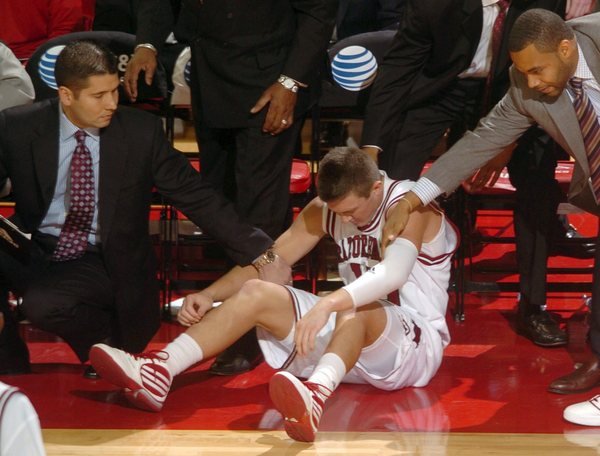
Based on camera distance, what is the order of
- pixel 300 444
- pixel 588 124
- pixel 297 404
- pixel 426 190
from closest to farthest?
pixel 297 404 → pixel 300 444 → pixel 588 124 → pixel 426 190

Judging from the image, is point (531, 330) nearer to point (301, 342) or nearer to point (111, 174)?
point (301, 342)

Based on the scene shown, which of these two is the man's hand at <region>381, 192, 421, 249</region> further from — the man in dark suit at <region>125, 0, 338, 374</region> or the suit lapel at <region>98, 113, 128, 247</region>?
the suit lapel at <region>98, 113, 128, 247</region>

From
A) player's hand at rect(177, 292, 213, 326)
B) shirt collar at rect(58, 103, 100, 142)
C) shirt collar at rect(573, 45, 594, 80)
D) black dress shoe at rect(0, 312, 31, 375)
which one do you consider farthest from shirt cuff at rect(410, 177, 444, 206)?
black dress shoe at rect(0, 312, 31, 375)

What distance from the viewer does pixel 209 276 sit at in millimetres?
5809

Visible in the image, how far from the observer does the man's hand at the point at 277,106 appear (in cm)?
440

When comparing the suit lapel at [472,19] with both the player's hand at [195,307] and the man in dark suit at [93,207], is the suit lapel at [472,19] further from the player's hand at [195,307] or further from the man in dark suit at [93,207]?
the player's hand at [195,307]

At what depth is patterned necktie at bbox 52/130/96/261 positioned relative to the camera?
4305 millimetres

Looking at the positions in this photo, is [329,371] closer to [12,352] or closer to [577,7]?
[12,352]

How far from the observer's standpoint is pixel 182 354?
157 inches

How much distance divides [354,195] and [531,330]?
1.25m

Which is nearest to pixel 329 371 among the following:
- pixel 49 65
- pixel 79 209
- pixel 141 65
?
pixel 79 209

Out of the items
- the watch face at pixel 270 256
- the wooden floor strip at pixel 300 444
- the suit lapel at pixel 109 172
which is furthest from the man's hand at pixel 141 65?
the wooden floor strip at pixel 300 444

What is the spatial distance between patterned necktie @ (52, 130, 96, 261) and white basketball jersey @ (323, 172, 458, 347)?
903mm

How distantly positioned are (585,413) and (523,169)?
52.0 inches
